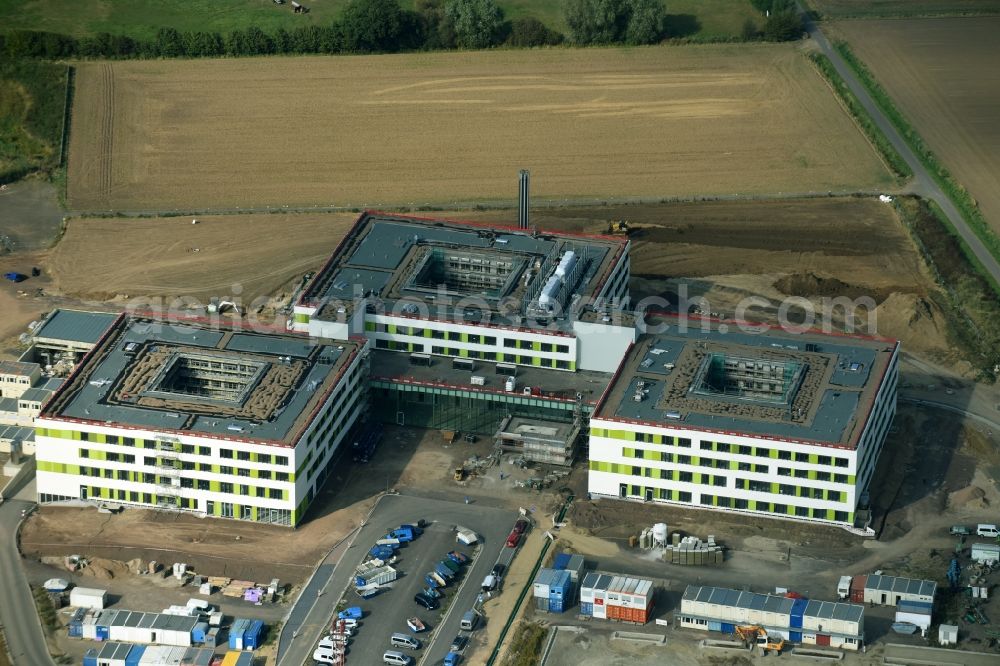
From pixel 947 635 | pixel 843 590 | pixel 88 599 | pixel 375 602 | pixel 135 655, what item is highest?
pixel 947 635

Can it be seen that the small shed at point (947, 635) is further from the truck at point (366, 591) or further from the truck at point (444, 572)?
the truck at point (366, 591)

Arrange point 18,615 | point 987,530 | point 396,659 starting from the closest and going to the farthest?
point 396,659
point 18,615
point 987,530

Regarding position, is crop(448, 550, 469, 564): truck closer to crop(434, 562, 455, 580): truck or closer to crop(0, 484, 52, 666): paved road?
crop(434, 562, 455, 580): truck

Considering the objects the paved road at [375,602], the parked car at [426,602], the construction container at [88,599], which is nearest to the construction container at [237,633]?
the paved road at [375,602]

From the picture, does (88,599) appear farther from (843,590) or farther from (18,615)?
(843,590)

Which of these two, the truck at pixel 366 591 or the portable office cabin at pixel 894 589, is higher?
the portable office cabin at pixel 894 589

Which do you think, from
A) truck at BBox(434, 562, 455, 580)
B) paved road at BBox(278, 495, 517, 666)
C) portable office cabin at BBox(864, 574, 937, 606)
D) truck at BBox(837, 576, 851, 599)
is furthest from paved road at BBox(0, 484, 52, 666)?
portable office cabin at BBox(864, 574, 937, 606)

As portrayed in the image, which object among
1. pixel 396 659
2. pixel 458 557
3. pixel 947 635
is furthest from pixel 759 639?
pixel 396 659
